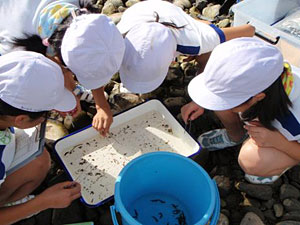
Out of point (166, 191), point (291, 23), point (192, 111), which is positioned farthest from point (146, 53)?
point (291, 23)

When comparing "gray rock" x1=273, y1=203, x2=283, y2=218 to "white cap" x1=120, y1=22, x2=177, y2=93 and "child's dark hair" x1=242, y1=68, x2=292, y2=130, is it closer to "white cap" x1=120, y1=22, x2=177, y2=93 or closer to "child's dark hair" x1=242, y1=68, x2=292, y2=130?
"child's dark hair" x1=242, y1=68, x2=292, y2=130

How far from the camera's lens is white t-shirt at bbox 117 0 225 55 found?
5.43 feet

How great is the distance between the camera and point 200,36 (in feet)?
5.59

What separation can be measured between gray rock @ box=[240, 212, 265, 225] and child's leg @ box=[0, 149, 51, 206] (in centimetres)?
99

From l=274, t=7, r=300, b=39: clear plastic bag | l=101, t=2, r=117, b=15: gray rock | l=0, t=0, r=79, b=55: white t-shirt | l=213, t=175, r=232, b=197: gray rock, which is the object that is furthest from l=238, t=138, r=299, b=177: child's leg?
l=101, t=2, r=117, b=15: gray rock

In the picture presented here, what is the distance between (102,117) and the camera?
5.77ft

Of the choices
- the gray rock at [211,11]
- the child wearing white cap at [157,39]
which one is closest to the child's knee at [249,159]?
the child wearing white cap at [157,39]

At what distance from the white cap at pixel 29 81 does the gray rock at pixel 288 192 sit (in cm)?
117

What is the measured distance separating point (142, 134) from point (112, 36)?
66 cm

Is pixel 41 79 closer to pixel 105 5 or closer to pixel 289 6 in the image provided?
pixel 105 5

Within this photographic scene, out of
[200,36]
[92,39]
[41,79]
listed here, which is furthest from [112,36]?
[200,36]

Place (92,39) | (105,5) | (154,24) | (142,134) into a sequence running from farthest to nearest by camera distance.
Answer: (105,5) → (142,134) → (154,24) → (92,39)

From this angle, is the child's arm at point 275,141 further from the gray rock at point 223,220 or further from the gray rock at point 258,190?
the gray rock at point 223,220

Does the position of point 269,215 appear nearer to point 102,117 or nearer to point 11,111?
point 102,117
